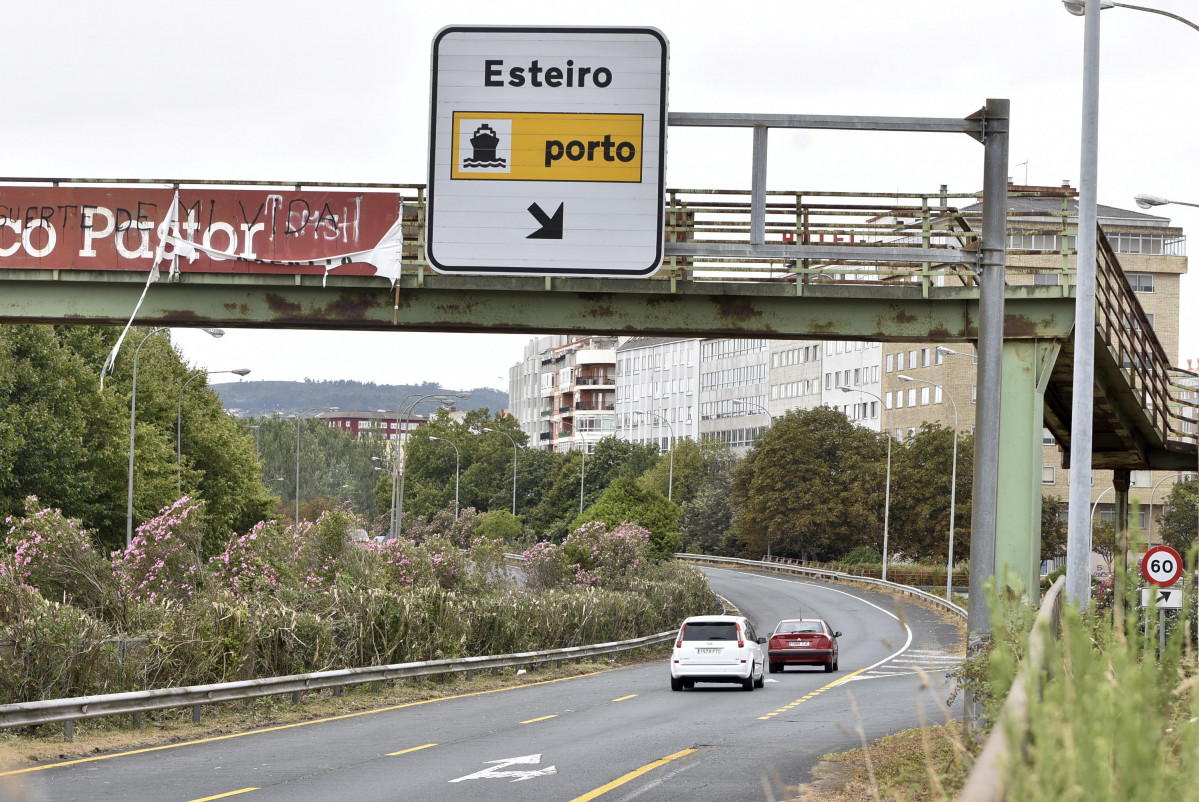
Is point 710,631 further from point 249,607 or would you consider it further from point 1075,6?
point 1075,6

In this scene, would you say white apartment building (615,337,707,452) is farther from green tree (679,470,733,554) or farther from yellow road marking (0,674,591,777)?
yellow road marking (0,674,591,777)

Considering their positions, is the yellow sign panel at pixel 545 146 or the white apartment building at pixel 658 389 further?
the white apartment building at pixel 658 389

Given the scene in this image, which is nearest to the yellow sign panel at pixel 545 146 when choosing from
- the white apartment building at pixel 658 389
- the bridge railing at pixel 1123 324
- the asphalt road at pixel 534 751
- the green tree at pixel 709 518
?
the asphalt road at pixel 534 751

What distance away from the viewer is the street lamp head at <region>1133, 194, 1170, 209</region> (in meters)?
29.9

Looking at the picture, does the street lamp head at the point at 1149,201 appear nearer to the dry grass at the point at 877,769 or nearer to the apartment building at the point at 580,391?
the dry grass at the point at 877,769

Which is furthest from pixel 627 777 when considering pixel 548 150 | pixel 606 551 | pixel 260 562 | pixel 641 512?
pixel 641 512

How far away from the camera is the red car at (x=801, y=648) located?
36250 millimetres

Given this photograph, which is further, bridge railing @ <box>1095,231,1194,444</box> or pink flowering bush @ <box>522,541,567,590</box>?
pink flowering bush @ <box>522,541,567,590</box>

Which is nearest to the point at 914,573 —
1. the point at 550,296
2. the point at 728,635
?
the point at 728,635

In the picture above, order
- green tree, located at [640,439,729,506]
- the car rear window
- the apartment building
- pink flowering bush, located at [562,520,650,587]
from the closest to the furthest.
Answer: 1. the car rear window
2. pink flowering bush, located at [562,520,650,587]
3. green tree, located at [640,439,729,506]
4. the apartment building

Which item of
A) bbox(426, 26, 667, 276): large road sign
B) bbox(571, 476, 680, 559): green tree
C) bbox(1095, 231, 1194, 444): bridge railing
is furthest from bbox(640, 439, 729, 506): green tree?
bbox(426, 26, 667, 276): large road sign

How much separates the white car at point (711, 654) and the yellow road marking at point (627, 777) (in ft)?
36.0

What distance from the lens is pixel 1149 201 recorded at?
30.8 meters

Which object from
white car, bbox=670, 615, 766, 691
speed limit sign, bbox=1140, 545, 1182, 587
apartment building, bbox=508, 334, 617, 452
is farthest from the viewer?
apartment building, bbox=508, 334, 617, 452
